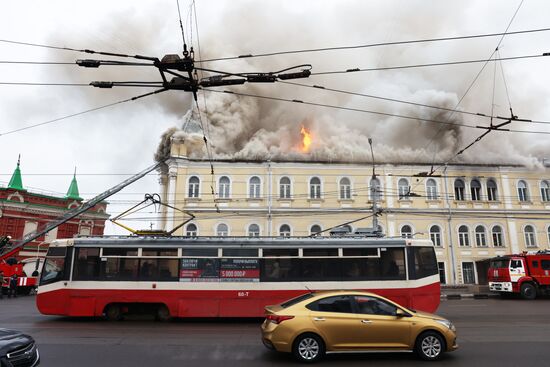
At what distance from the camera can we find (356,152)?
35938 mm

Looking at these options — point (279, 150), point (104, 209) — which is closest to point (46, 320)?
point (279, 150)

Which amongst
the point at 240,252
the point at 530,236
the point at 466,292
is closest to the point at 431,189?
the point at 530,236

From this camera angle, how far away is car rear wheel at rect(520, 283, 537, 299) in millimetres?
24094

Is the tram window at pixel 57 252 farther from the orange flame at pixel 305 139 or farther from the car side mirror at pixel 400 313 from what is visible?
the orange flame at pixel 305 139

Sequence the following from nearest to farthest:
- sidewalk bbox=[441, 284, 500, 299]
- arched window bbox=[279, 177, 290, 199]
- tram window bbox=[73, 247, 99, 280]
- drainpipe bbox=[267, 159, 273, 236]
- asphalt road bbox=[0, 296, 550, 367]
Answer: asphalt road bbox=[0, 296, 550, 367] < tram window bbox=[73, 247, 99, 280] < sidewalk bbox=[441, 284, 500, 299] < drainpipe bbox=[267, 159, 273, 236] < arched window bbox=[279, 177, 290, 199]

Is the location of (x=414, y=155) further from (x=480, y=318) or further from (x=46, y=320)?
(x=46, y=320)

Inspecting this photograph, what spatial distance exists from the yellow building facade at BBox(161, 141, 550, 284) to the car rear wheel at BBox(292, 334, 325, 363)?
24.6 metres

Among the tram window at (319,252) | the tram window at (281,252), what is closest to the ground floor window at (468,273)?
the tram window at (319,252)

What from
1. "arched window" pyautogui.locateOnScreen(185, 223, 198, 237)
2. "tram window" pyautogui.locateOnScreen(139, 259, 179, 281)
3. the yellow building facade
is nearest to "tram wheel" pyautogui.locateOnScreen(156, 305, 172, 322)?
"tram window" pyautogui.locateOnScreen(139, 259, 179, 281)

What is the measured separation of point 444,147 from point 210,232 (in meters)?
24.4

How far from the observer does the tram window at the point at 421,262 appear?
1423cm

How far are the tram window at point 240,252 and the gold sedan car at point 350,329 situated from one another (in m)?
6.09

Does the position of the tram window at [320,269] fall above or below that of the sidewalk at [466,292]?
above

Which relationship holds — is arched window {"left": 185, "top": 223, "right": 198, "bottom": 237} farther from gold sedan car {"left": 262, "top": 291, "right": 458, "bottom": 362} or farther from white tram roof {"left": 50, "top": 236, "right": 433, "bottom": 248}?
gold sedan car {"left": 262, "top": 291, "right": 458, "bottom": 362}
